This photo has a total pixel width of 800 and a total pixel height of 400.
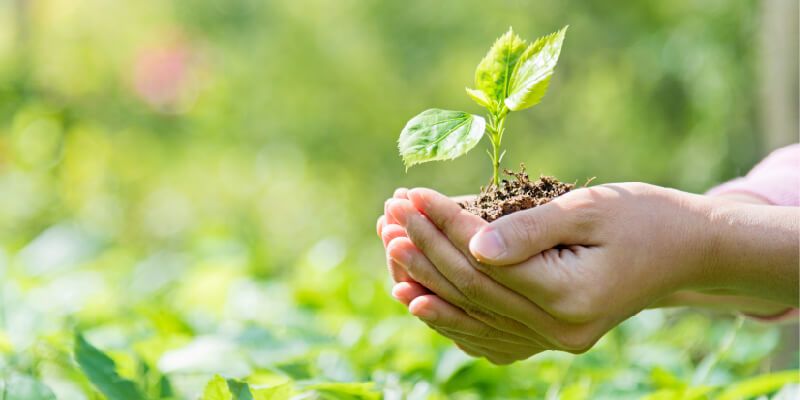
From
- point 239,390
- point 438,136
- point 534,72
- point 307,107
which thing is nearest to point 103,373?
point 239,390

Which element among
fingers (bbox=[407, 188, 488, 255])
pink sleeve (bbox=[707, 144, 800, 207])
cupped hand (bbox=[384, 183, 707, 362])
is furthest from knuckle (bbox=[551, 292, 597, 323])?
pink sleeve (bbox=[707, 144, 800, 207])

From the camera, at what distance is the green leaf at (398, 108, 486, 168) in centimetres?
79

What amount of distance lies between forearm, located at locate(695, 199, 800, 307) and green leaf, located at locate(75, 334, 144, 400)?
671 millimetres

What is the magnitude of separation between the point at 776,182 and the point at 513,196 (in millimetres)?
518

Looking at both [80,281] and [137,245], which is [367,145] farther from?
[80,281]

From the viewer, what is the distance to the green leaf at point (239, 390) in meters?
0.81

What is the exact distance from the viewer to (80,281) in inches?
66.5

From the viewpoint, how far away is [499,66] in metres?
0.87

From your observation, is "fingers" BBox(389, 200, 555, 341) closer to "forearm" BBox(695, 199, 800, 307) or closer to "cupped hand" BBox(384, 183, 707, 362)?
"cupped hand" BBox(384, 183, 707, 362)

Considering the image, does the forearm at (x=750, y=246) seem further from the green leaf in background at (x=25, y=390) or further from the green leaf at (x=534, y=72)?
the green leaf in background at (x=25, y=390)

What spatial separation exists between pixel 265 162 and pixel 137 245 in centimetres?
115

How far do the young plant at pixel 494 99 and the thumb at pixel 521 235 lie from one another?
A: 8cm

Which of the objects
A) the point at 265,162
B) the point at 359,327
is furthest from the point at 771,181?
the point at 265,162

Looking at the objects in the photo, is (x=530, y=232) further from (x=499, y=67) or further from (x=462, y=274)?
(x=499, y=67)
